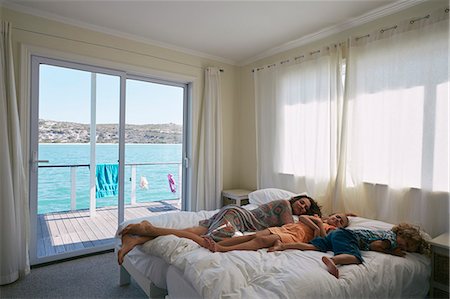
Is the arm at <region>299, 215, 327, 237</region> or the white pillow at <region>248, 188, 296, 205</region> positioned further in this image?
the white pillow at <region>248, 188, 296, 205</region>

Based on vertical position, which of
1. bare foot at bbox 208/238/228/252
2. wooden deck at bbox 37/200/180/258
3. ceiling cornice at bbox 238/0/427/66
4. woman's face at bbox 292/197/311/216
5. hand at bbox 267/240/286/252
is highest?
ceiling cornice at bbox 238/0/427/66

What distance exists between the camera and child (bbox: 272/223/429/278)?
1.81 meters

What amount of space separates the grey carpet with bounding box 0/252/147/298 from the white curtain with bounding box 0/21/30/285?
6.2 inches

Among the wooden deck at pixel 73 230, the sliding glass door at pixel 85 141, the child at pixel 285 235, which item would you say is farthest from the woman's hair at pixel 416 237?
the wooden deck at pixel 73 230

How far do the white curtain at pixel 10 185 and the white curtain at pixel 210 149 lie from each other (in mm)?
1967

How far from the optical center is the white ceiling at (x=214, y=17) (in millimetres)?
2463

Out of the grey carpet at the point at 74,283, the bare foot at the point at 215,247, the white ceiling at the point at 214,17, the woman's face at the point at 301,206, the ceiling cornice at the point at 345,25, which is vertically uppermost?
the white ceiling at the point at 214,17

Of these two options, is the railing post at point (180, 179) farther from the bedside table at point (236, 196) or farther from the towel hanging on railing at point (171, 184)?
the bedside table at point (236, 196)

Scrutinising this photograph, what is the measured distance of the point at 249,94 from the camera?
4059mm

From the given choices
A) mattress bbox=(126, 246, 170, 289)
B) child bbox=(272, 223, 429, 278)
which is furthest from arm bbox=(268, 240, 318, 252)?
mattress bbox=(126, 246, 170, 289)

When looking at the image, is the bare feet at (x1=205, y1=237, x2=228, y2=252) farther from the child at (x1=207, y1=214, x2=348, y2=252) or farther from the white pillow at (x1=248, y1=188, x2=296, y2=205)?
the white pillow at (x1=248, y1=188, x2=296, y2=205)

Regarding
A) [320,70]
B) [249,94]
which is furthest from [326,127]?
[249,94]

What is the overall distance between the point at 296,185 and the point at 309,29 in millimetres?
1821

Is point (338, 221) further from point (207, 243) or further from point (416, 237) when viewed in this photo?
point (207, 243)
